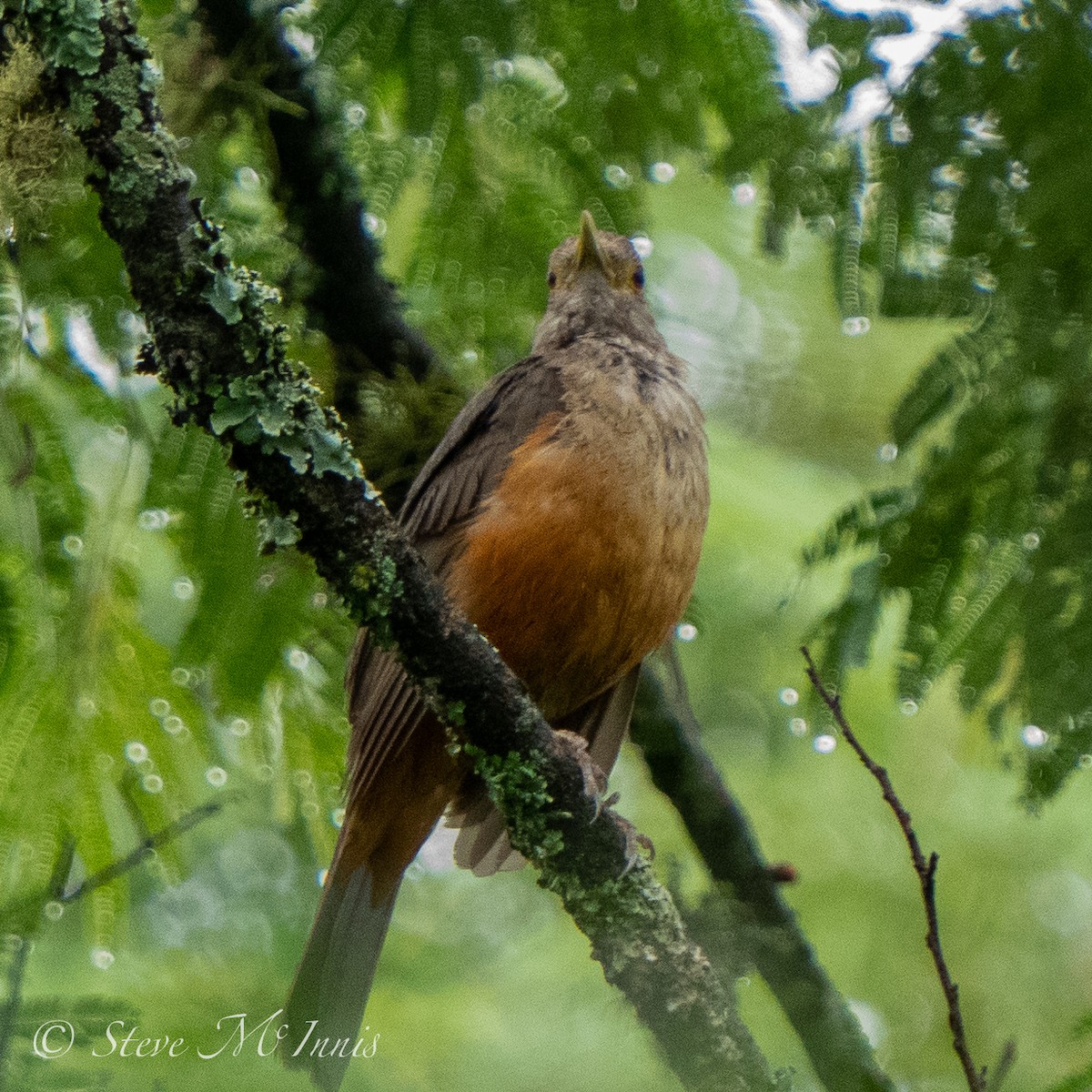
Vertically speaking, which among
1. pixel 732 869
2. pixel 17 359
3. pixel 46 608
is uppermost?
pixel 17 359

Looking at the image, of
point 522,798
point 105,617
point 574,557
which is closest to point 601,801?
point 522,798

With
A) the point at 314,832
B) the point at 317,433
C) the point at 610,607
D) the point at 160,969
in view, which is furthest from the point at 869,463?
the point at 317,433

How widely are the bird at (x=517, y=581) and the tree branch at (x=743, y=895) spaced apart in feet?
1.19

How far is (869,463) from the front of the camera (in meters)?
6.43

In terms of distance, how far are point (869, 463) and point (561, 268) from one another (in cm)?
218

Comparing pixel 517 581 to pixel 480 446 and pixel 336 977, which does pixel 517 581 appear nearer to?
pixel 480 446

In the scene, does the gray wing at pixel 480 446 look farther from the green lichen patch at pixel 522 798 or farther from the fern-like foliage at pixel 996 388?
the green lichen patch at pixel 522 798

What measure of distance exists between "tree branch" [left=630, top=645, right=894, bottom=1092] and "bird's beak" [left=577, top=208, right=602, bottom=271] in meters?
1.38

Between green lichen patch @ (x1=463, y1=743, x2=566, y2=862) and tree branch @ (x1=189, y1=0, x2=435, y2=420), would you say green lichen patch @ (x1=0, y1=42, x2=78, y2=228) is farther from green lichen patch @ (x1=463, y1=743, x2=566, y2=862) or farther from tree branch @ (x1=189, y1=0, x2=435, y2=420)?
tree branch @ (x1=189, y1=0, x2=435, y2=420)

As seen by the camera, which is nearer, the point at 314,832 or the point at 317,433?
the point at 317,433

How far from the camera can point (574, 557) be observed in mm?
3957

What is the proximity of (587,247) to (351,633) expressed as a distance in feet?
5.01

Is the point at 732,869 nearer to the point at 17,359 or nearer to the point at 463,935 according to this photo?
the point at 463,935

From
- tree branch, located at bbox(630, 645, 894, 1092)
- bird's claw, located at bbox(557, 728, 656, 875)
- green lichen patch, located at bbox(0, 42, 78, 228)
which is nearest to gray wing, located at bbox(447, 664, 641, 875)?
tree branch, located at bbox(630, 645, 894, 1092)
